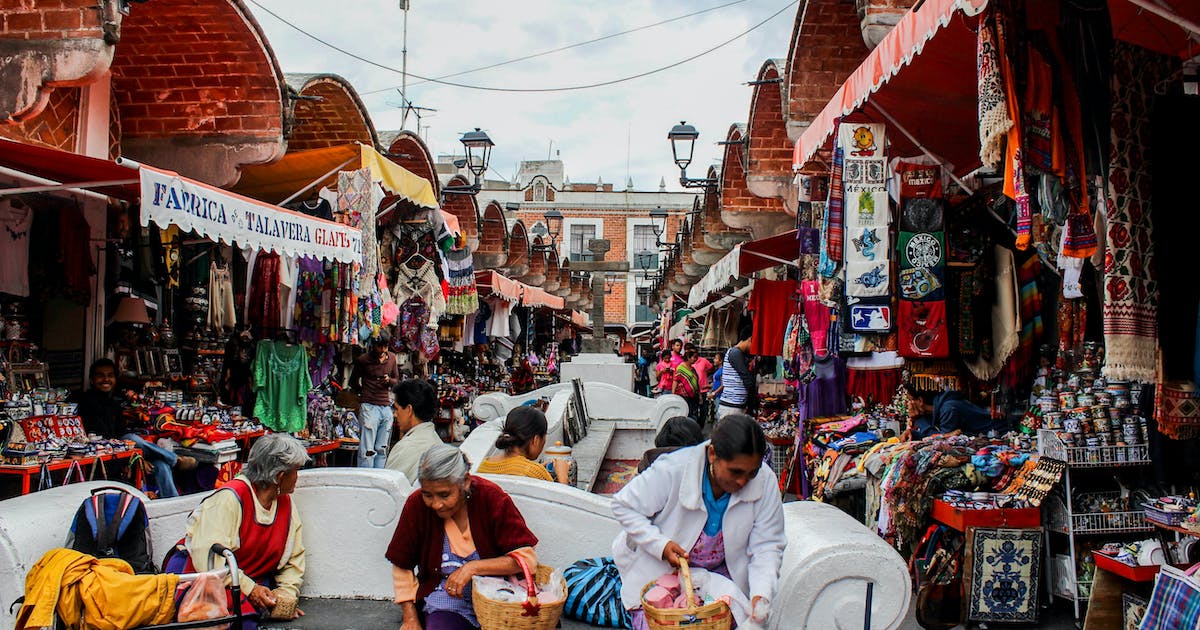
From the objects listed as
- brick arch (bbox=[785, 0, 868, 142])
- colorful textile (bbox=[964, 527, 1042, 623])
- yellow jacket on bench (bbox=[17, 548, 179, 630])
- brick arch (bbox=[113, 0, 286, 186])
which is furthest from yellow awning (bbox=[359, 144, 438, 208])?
colorful textile (bbox=[964, 527, 1042, 623])

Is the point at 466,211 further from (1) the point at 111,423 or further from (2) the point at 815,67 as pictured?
(1) the point at 111,423

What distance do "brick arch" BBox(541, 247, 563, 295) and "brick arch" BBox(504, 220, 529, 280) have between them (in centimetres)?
407

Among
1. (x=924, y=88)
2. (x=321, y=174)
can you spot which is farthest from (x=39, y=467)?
(x=924, y=88)

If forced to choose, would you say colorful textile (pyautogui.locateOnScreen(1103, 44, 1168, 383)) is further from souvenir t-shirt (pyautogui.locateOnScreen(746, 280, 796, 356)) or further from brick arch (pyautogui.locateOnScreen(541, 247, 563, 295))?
brick arch (pyautogui.locateOnScreen(541, 247, 563, 295))

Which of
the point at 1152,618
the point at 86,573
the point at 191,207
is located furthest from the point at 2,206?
the point at 1152,618

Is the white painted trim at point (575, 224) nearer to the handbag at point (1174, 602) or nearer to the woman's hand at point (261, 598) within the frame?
the woman's hand at point (261, 598)

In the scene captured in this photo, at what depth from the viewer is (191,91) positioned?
26.5 ft

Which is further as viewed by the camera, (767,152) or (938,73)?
(767,152)

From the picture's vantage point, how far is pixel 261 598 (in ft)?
12.8

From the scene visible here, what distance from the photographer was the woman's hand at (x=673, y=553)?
314cm

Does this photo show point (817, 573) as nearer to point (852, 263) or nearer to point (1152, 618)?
point (1152, 618)

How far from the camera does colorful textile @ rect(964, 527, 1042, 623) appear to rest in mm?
4961

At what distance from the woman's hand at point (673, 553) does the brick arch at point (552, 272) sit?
20.8m

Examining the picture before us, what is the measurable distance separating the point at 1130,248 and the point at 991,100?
766 mm
